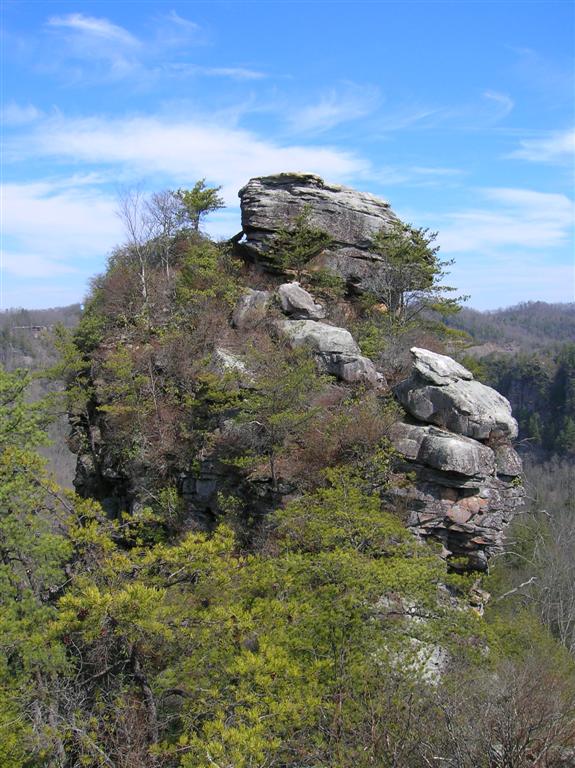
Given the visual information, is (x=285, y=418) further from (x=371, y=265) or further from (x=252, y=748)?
(x=371, y=265)

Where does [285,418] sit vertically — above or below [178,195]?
below

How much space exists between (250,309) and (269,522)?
7320mm

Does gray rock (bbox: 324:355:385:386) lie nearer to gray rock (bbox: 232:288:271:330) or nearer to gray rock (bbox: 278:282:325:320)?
gray rock (bbox: 278:282:325:320)

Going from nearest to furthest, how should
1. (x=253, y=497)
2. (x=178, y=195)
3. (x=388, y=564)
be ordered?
(x=388, y=564)
(x=253, y=497)
(x=178, y=195)

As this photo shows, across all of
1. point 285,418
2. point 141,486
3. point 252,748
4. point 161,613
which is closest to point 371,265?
point 285,418

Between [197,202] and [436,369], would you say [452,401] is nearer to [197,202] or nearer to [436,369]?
[436,369]

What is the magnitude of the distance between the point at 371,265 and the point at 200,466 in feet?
31.5

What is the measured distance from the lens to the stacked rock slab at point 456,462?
12969mm

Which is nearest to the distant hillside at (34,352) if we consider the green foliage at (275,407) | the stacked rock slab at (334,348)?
the stacked rock slab at (334,348)

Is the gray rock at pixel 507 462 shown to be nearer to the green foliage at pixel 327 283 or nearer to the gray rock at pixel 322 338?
the gray rock at pixel 322 338

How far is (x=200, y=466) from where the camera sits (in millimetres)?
15977

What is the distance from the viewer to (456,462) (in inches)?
504

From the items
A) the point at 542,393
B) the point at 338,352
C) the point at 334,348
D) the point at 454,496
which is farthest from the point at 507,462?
the point at 542,393

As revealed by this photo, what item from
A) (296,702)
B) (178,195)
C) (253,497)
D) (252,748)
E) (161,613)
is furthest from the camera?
(178,195)
